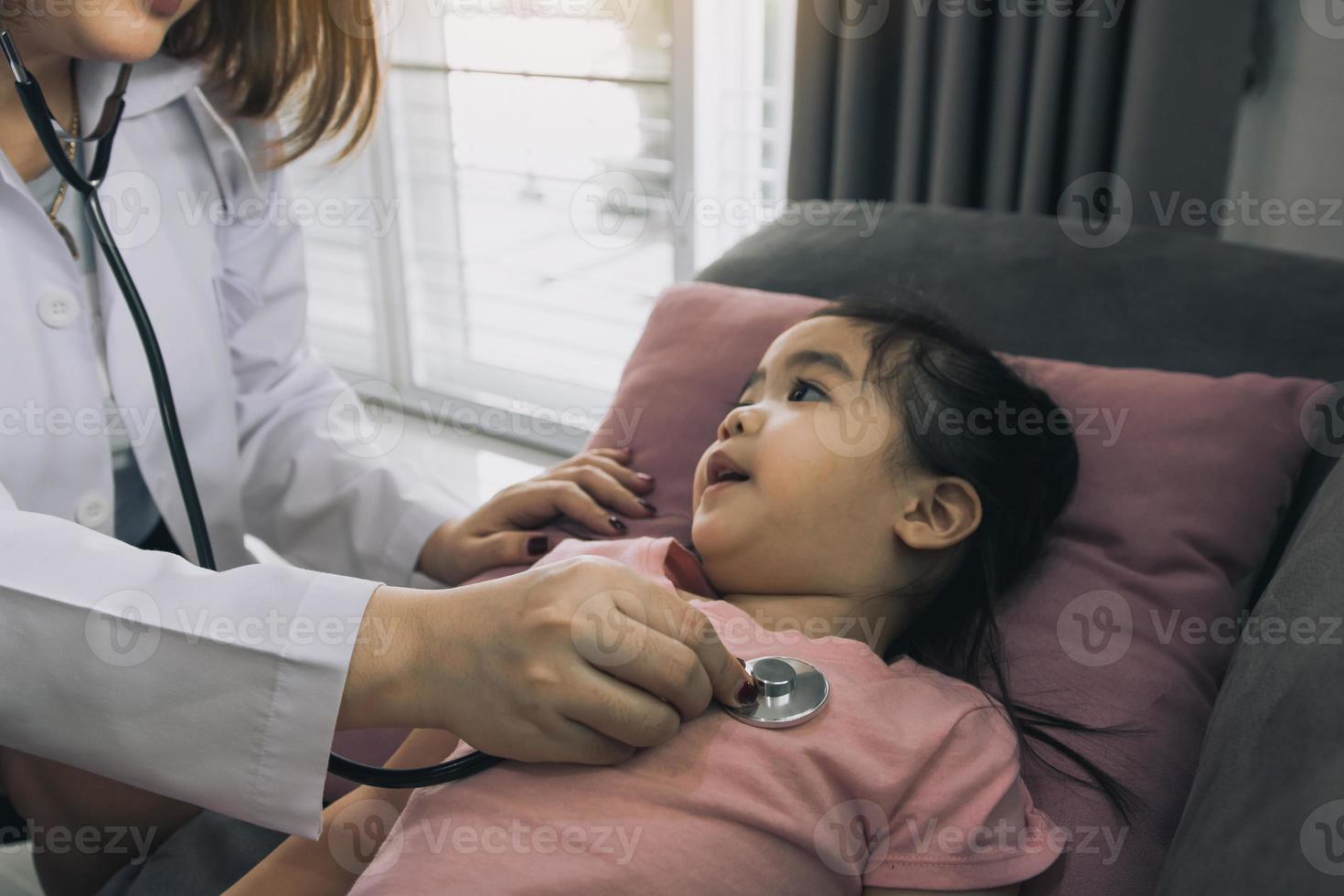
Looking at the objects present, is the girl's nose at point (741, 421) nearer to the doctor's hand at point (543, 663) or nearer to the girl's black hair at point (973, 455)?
the girl's black hair at point (973, 455)

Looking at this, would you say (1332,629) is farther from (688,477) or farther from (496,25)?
(496,25)

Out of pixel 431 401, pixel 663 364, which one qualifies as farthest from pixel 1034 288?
pixel 431 401

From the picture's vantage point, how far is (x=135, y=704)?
30.9 inches

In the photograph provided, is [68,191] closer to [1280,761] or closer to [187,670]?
[187,670]

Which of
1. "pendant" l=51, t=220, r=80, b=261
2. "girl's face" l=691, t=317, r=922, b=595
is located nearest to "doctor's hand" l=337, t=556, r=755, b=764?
"girl's face" l=691, t=317, r=922, b=595

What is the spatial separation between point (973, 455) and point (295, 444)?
823 millimetres

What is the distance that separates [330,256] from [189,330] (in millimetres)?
2189

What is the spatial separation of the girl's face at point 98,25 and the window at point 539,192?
5.16ft

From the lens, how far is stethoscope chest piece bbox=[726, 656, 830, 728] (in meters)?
0.86

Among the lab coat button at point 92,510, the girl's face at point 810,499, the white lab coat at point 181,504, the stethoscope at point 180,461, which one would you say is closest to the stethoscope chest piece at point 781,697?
the stethoscope at point 180,461

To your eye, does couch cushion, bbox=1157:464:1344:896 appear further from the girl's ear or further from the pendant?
the pendant

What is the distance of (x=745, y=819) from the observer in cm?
83

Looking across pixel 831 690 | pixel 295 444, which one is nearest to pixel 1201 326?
pixel 831 690

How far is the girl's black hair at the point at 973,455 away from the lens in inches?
43.2
